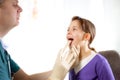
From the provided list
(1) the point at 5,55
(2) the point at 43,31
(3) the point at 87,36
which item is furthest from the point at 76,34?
(2) the point at 43,31

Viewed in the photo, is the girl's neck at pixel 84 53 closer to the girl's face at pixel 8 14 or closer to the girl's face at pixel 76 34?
the girl's face at pixel 76 34

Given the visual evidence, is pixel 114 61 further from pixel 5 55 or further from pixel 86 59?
pixel 5 55

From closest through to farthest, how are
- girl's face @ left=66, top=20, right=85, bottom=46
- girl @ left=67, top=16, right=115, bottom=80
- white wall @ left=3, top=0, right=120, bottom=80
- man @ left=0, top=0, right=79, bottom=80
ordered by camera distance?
man @ left=0, top=0, right=79, bottom=80, girl @ left=67, top=16, right=115, bottom=80, girl's face @ left=66, top=20, right=85, bottom=46, white wall @ left=3, top=0, right=120, bottom=80

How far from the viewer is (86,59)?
1.35 m

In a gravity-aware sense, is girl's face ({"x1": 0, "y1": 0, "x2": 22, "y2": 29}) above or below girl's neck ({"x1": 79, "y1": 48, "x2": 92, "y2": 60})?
above

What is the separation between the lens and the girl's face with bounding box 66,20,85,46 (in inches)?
55.8

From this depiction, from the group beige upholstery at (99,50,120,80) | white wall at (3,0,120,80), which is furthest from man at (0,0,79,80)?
beige upholstery at (99,50,120,80)

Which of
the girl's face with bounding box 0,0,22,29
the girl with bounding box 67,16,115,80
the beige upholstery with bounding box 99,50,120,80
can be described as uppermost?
the girl's face with bounding box 0,0,22,29

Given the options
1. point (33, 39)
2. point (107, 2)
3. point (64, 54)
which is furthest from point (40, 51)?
point (107, 2)

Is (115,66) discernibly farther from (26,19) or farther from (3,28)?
(3,28)

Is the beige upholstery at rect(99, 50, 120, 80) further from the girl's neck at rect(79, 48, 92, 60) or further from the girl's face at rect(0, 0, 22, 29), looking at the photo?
the girl's face at rect(0, 0, 22, 29)

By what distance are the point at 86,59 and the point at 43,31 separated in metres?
0.82

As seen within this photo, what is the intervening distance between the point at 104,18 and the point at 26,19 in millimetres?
968

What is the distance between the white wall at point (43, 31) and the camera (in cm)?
196
